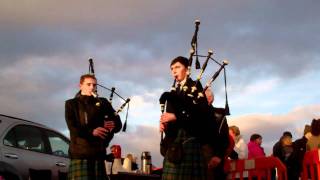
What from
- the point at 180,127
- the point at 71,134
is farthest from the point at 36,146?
the point at 180,127

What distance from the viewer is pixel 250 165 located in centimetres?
575

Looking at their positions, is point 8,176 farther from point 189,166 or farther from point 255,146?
point 255,146

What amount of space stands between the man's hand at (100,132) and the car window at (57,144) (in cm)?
248

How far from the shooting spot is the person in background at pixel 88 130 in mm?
5977

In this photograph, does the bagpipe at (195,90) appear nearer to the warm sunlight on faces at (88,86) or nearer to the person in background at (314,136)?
the warm sunlight on faces at (88,86)

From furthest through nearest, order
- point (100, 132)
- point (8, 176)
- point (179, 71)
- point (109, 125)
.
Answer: point (8, 176) < point (109, 125) < point (100, 132) < point (179, 71)

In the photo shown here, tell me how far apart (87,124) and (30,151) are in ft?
6.84

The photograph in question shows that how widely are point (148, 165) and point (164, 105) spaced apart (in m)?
4.78

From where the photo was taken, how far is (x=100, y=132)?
5.98 metres

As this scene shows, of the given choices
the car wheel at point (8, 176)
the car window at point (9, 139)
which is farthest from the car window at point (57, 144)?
the car wheel at point (8, 176)

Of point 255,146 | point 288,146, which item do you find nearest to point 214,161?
point 288,146

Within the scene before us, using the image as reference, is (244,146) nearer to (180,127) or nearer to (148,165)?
(148,165)

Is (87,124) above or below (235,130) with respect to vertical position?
below

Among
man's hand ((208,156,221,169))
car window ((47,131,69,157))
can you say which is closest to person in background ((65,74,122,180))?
man's hand ((208,156,221,169))
